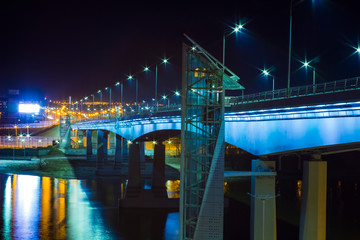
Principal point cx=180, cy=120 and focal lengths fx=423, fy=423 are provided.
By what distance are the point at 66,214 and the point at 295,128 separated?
2537cm

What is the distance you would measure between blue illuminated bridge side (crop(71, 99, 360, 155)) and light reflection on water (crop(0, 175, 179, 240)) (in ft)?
38.1

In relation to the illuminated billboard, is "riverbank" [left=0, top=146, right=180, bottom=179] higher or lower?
lower

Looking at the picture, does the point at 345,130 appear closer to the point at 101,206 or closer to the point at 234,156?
the point at 101,206

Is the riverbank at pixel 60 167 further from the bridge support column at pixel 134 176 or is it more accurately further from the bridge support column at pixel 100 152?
the bridge support column at pixel 134 176

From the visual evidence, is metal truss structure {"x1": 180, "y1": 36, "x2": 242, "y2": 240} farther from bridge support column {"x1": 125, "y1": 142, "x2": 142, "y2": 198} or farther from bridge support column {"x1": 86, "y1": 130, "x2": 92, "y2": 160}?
bridge support column {"x1": 86, "y1": 130, "x2": 92, "y2": 160}

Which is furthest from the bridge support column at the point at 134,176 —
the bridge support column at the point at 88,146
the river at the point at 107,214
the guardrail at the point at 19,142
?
the guardrail at the point at 19,142

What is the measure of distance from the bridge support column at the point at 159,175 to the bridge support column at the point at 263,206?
22.5 m

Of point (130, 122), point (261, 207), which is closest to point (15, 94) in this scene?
point (130, 122)

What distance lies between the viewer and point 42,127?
140m

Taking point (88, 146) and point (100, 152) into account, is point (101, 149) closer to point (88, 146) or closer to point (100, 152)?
point (100, 152)

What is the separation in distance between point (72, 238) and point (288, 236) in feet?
51.7

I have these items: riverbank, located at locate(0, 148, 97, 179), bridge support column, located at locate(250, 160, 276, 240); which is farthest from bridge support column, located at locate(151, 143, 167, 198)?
riverbank, located at locate(0, 148, 97, 179)

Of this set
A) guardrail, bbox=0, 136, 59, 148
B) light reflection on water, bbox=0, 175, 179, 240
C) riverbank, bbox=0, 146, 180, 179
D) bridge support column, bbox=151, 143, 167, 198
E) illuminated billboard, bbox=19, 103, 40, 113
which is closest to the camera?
light reflection on water, bbox=0, 175, 179, 240

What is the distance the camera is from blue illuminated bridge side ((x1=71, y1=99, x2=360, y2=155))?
57.7 feet
